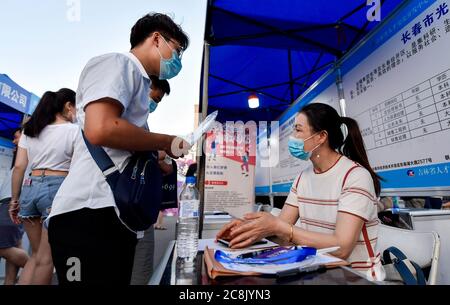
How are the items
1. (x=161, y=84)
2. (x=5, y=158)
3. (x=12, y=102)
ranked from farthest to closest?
(x=5, y=158)
(x=12, y=102)
(x=161, y=84)

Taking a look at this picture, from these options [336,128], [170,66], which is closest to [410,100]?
[336,128]

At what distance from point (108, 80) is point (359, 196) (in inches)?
40.8

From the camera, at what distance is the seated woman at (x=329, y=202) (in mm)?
889

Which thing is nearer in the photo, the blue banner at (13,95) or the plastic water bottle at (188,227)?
the plastic water bottle at (188,227)

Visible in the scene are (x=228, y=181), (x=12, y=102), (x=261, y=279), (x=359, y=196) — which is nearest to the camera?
(x=261, y=279)

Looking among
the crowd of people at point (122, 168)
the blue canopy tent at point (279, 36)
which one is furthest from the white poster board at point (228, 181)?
the crowd of people at point (122, 168)

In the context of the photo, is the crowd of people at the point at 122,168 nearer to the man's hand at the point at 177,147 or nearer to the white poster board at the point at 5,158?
the man's hand at the point at 177,147

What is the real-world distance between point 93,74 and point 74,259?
58cm

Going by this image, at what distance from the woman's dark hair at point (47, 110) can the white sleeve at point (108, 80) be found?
930 millimetres

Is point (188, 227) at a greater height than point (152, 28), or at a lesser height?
lesser

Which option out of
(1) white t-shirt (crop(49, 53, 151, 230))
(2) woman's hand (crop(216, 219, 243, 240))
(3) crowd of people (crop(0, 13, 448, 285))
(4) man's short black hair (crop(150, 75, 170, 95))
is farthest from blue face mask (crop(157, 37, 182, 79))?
(2) woman's hand (crop(216, 219, 243, 240))

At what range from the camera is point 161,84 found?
4.70ft

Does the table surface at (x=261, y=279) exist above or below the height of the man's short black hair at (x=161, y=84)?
below

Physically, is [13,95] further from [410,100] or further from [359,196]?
[410,100]
